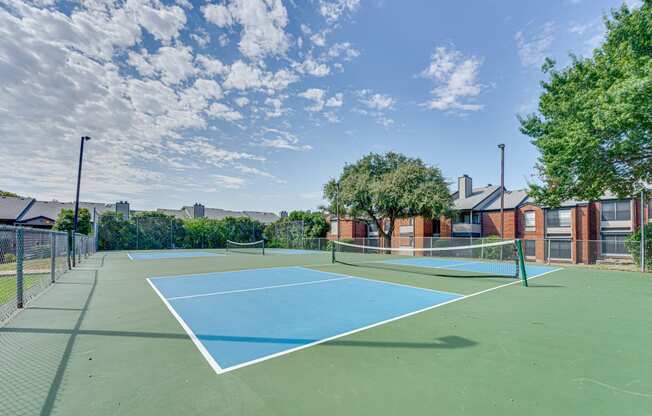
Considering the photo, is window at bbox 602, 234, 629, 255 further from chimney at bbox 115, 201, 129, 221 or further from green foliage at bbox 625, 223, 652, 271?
chimney at bbox 115, 201, 129, 221

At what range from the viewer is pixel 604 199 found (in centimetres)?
2647

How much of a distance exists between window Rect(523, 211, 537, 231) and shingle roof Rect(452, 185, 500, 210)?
15.1 ft

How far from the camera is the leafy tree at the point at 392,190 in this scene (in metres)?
25.7

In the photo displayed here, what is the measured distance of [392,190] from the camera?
2658 cm

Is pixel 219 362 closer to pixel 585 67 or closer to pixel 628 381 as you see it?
pixel 628 381

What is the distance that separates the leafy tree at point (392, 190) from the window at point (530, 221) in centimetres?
983

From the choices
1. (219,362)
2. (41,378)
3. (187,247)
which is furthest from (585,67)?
(187,247)

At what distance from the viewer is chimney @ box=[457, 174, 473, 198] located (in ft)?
122

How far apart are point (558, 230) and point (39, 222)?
2136 inches

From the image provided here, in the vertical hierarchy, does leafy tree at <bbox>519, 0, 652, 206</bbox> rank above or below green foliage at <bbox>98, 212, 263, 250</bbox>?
above

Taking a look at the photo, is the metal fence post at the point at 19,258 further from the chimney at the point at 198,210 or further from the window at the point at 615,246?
the chimney at the point at 198,210

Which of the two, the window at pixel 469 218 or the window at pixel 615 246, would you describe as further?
the window at pixel 469 218

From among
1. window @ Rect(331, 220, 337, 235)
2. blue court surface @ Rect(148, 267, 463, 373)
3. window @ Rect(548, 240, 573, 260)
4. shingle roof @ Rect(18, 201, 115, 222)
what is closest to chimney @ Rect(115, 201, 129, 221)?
shingle roof @ Rect(18, 201, 115, 222)

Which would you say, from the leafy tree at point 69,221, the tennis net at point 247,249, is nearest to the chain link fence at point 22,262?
the tennis net at point 247,249
